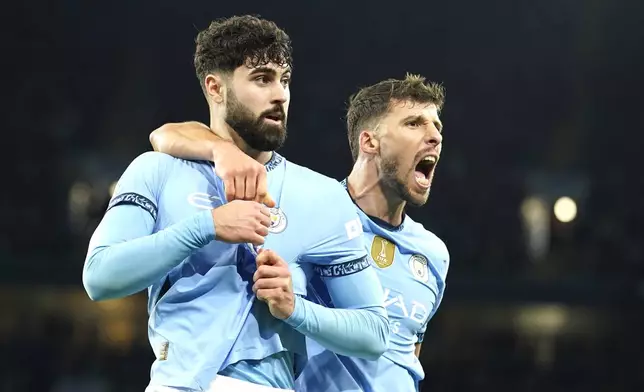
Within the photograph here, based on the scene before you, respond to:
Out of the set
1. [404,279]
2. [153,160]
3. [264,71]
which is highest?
[264,71]

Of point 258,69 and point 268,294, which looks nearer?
point 268,294

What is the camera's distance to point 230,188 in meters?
2.14

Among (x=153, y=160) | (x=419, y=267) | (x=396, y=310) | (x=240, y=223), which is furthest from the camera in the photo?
(x=419, y=267)

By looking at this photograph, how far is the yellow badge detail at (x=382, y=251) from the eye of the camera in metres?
2.94

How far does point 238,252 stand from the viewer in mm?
2234

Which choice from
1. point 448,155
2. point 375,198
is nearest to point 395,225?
point 375,198

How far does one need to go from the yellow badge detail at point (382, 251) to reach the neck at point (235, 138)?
0.65 meters

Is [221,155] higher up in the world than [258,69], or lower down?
lower down

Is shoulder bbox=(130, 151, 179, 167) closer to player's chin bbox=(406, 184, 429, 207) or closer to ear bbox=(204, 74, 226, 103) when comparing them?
ear bbox=(204, 74, 226, 103)

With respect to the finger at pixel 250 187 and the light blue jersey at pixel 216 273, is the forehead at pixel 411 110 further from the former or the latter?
the finger at pixel 250 187

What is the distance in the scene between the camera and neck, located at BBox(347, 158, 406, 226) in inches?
122

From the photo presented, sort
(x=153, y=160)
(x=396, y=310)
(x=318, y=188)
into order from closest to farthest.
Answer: (x=153, y=160), (x=318, y=188), (x=396, y=310)

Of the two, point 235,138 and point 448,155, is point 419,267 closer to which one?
point 235,138

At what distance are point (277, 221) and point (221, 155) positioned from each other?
0.69 ft
